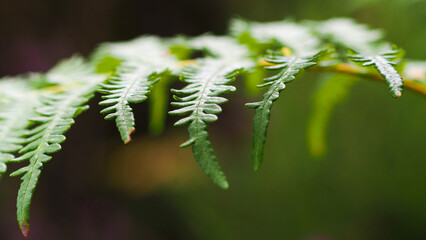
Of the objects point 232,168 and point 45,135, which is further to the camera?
point 232,168

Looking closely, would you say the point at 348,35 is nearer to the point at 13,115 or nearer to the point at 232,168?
the point at 13,115

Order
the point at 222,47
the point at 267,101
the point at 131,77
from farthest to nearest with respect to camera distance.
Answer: the point at 222,47 < the point at 131,77 < the point at 267,101

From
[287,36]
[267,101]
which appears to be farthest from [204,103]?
[287,36]

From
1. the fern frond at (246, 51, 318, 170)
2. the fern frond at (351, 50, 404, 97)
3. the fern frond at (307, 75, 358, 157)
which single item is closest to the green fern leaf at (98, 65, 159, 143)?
the fern frond at (246, 51, 318, 170)

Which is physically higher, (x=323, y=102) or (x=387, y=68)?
(x=387, y=68)

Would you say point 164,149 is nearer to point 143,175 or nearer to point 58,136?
point 143,175

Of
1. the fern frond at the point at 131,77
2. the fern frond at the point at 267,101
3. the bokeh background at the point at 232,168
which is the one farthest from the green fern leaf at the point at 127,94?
the bokeh background at the point at 232,168

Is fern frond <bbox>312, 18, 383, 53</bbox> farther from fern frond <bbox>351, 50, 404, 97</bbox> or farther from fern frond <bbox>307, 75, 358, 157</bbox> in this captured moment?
fern frond <bbox>351, 50, 404, 97</bbox>
